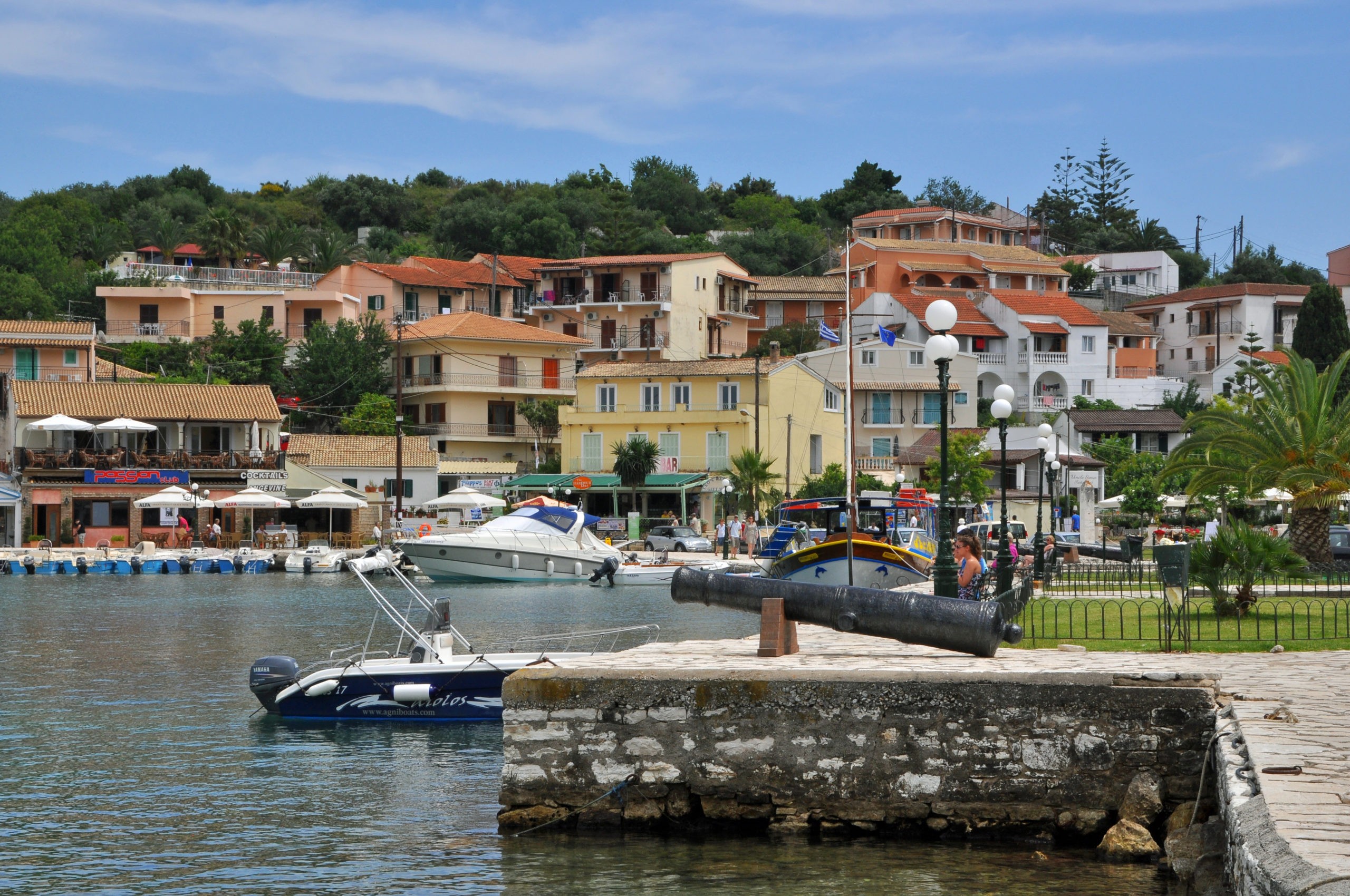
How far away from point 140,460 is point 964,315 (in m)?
49.9

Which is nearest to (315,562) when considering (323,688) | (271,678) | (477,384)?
(477,384)

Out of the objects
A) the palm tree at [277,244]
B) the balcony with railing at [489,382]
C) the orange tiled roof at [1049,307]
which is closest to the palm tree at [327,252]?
the palm tree at [277,244]

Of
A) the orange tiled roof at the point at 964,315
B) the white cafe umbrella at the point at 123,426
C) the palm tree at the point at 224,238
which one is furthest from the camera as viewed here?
the palm tree at the point at 224,238

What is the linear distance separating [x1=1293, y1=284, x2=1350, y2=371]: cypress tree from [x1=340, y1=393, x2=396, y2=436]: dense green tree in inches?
1984

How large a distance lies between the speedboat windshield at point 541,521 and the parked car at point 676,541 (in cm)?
708

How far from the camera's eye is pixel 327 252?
9694cm

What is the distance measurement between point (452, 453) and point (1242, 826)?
6890cm

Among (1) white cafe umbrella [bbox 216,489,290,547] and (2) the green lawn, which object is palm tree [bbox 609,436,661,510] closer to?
(1) white cafe umbrella [bbox 216,489,290,547]

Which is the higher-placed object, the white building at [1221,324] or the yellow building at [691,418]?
the white building at [1221,324]

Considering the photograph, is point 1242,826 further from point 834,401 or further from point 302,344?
point 302,344

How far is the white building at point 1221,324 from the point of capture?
93.3 m

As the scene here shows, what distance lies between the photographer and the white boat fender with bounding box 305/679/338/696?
726 inches

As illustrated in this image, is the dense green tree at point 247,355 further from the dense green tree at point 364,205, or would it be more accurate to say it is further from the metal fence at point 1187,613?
the metal fence at point 1187,613

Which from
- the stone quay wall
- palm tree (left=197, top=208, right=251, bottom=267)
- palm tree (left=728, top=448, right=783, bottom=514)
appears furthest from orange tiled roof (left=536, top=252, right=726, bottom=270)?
the stone quay wall
